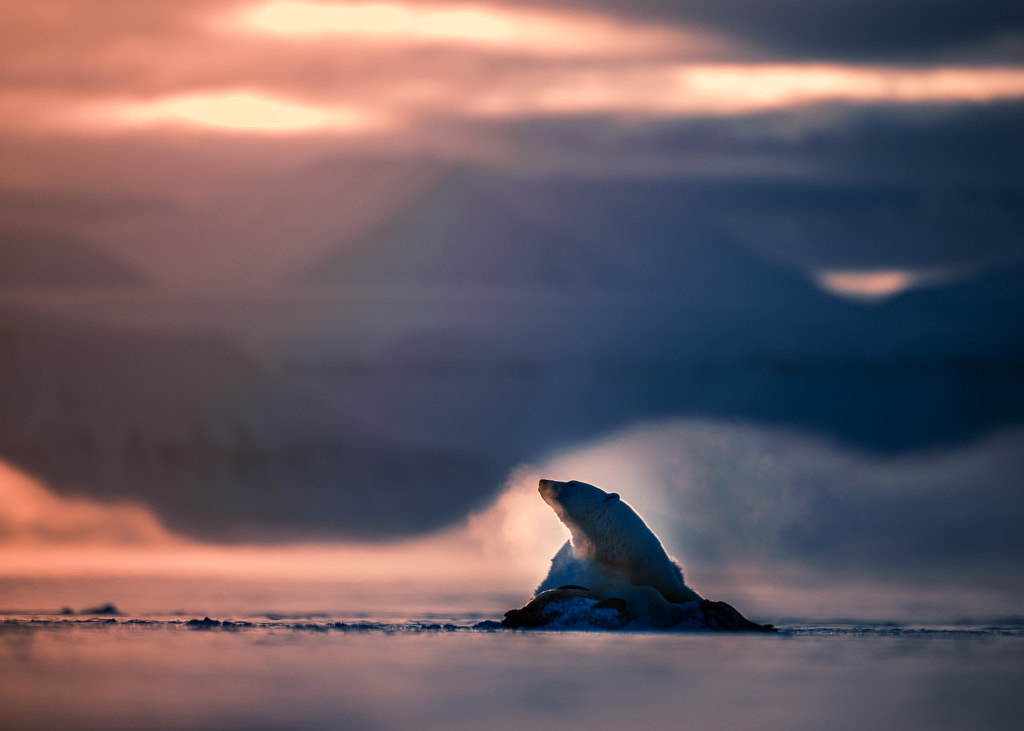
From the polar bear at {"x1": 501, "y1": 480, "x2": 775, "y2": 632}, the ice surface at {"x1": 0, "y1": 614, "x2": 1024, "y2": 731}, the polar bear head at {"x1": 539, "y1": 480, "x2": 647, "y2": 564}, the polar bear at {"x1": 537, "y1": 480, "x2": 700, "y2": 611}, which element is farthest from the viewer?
the polar bear head at {"x1": 539, "y1": 480, "x2": 647, "y2": 564}

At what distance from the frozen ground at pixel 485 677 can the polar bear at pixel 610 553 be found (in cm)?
254

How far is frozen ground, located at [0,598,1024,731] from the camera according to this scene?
113ft

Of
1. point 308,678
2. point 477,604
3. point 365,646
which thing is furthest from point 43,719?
point 477,604

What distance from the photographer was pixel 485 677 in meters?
39.4

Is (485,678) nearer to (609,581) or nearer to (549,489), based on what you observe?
(609,581)

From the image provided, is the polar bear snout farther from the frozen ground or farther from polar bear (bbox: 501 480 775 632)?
the frozen ground

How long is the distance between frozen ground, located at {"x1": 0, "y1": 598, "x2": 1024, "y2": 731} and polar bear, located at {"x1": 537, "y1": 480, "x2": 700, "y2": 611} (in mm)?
2540

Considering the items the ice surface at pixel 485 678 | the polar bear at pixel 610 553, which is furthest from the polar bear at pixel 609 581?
the ice surface at pixel 485 678

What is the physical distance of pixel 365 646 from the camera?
46.5m

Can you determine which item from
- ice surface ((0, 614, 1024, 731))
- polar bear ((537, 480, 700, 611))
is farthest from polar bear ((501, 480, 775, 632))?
ice surface ((0, 614, 1024, 731))

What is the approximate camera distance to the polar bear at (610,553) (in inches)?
2030

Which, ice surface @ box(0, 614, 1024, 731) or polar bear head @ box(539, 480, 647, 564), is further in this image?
polar bear head @ box(539, 480, 647, 564)

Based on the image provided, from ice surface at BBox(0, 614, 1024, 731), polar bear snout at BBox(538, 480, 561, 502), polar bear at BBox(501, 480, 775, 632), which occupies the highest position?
polar bear snout at BBox(538, 480, 561, 502)

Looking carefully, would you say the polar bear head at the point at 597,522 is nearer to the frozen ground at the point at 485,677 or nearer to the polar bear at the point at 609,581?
the polar bear at the point at 609,581
